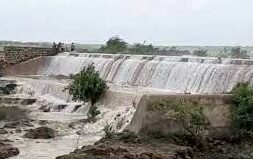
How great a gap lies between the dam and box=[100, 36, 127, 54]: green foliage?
1267 centimetres

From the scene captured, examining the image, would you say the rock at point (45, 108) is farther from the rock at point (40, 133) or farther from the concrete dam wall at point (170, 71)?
the rock at point (40, 133)

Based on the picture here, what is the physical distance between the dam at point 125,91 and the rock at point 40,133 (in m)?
0.28

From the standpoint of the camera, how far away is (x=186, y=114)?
1903 cm

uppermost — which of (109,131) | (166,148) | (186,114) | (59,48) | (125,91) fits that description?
(59,48)

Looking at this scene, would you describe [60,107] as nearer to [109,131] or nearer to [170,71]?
[170,71]

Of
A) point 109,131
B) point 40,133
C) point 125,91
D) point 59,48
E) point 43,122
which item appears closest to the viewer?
point 109,131

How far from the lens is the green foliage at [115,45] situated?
55.7 meters

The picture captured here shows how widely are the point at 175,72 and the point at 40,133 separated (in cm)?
1020

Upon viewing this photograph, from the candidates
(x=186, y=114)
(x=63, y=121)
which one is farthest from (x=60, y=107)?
(x=186, y=114)

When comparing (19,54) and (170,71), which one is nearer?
(170,71)

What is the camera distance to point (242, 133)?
1892 centimetres

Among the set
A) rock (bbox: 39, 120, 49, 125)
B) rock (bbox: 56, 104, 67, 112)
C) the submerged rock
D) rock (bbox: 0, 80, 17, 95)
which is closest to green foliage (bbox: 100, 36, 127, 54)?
rock (bbox: 0, 80, 17, 95)

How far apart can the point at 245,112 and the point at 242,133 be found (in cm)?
68

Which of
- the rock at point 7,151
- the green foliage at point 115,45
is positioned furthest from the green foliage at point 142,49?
the rock at point 7,151
